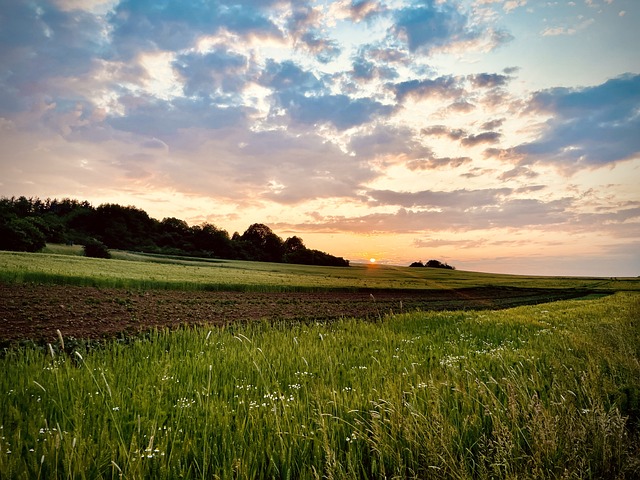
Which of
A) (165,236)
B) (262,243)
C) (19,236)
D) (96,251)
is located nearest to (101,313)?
(19,236)

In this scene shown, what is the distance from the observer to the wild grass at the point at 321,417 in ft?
11.8

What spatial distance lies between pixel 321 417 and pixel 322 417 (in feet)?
0.06

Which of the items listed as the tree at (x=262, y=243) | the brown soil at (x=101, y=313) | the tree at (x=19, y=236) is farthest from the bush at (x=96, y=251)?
the tree at (x=262, y=243)

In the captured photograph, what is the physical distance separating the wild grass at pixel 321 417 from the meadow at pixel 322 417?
0.03 m

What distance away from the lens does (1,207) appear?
2050 inches

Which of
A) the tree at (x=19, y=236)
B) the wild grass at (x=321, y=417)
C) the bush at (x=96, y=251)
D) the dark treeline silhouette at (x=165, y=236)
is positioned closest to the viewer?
the wild grass at (x=321, y=417)

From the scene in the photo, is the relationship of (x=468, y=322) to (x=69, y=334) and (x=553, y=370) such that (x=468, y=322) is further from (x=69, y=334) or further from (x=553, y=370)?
(x=69, y=334)

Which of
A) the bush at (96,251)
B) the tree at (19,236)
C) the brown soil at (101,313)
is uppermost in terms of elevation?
the tree at (19,236)

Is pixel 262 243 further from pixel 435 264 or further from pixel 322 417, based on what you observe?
pixel 322 417

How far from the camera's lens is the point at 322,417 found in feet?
12.7

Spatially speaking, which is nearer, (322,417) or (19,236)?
(322,417)

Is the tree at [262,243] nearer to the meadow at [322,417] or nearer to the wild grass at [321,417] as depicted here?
the meadow at [322,417]

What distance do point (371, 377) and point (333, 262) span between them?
95866 mm

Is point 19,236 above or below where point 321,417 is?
above
